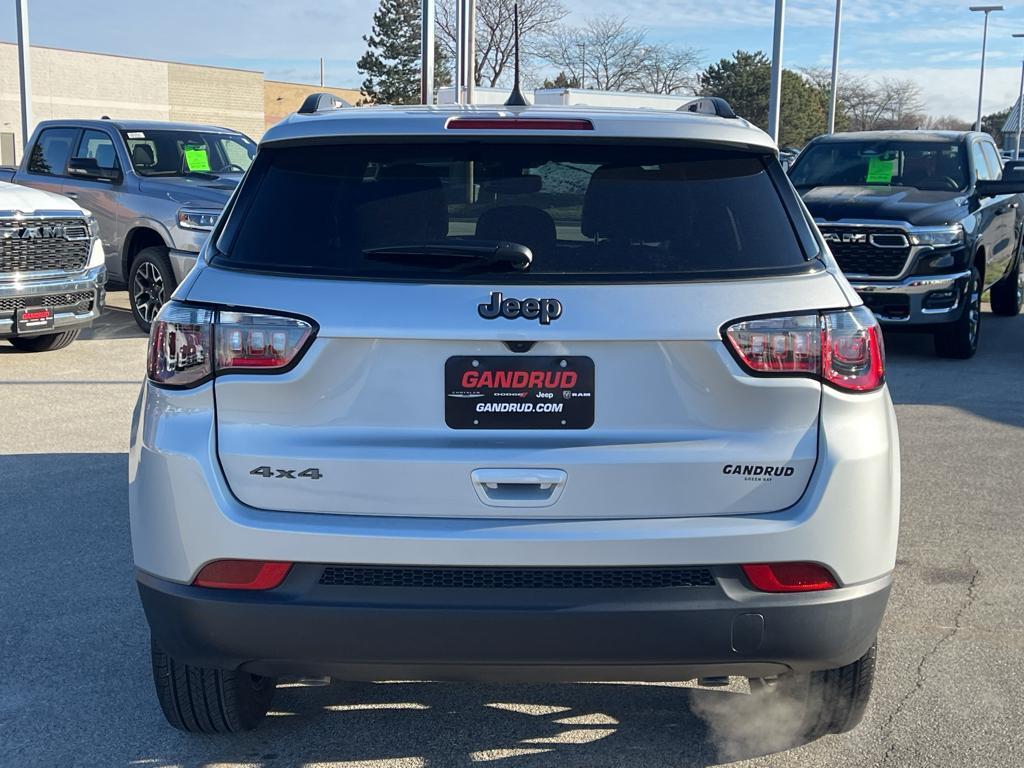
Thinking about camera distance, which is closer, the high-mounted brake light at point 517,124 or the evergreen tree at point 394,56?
the high-mounted brake light at point 517,124

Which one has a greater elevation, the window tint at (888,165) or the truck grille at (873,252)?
the window tint at (888,165)

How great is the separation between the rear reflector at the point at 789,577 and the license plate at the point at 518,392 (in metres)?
0.52

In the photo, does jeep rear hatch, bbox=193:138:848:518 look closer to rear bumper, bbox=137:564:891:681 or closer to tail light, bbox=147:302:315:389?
tail light, bbox=147:302:315:389

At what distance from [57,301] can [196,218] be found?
2.00 meters

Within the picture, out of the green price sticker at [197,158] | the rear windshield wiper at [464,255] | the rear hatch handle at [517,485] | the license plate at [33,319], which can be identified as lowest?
the license plate at [33,319]

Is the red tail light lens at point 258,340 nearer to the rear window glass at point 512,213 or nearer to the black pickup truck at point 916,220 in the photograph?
the rear window glass at point 512,213

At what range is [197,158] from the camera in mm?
13141

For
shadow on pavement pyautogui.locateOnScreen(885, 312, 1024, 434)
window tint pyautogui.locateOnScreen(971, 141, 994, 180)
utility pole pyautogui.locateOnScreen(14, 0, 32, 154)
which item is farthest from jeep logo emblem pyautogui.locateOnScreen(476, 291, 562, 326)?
utility pole pyautogui.locateOnScreen(14, 0, 32, 154)

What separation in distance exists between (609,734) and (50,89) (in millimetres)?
65263

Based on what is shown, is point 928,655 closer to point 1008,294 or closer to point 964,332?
point 964,332

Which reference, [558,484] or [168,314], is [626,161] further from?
[168,314]

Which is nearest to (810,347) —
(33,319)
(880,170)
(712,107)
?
(712,107)

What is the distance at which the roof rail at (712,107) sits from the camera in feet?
11.9

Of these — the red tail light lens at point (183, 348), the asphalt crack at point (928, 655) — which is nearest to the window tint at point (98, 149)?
the asphalt crack at point (928, 655)
